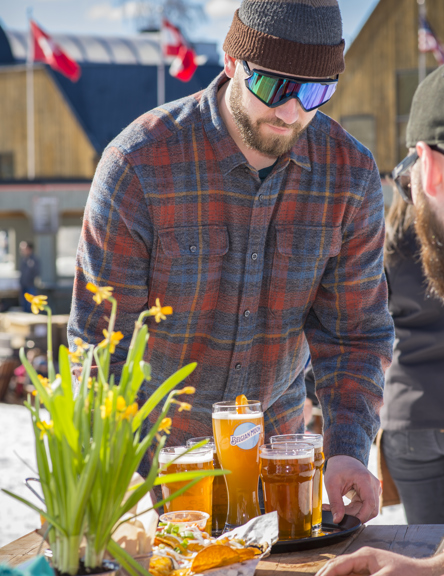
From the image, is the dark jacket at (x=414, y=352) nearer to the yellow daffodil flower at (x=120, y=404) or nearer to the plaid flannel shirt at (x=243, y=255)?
the plaid flannel shirt at (x=243, y=255)

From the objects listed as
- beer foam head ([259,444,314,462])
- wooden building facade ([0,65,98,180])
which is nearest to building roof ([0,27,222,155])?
wooden building facade ([0,65,98,180])

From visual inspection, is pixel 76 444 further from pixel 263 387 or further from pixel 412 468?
pixel 412 468

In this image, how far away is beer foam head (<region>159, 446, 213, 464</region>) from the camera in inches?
65.4

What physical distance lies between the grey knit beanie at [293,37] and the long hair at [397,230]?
122 centimetres

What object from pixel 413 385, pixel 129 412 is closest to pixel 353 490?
pixel 129 412

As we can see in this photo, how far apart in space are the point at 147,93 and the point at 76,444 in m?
24.7

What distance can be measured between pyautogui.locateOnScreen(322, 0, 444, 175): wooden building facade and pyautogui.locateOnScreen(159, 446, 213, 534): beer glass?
20429 mm

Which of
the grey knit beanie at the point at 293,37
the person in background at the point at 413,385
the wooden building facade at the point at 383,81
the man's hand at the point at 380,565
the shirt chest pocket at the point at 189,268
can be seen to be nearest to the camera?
the man's hand at the point at 380,565

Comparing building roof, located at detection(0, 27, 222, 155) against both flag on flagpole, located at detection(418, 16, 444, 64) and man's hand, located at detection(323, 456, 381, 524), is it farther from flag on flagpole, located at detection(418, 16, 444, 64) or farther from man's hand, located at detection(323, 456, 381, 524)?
man's hand, located at detection(323, 456, 381, 524)

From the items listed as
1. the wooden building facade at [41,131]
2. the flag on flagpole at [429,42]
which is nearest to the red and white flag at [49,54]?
the wooden building facade at [41,131]

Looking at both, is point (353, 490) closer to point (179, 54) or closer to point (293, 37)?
point (293, 37)

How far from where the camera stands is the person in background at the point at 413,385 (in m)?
2.92

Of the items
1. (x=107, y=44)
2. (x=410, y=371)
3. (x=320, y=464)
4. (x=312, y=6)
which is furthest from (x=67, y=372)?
(x=107, y=44)

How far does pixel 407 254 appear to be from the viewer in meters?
3.06
